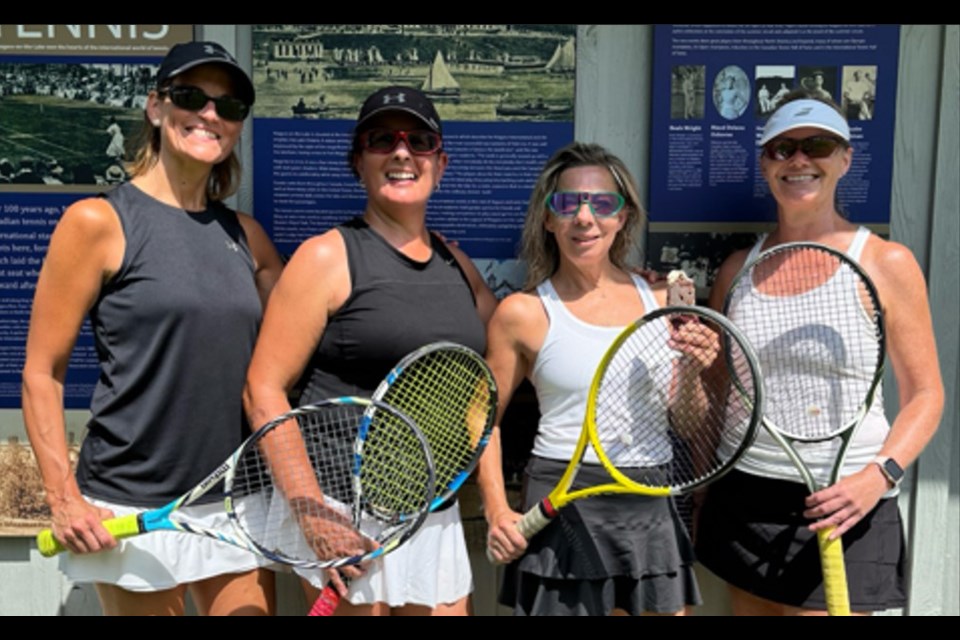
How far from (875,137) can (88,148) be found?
3.23 m

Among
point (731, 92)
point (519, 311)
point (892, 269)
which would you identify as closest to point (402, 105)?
point (519, 311)

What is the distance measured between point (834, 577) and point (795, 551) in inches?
Answer: 9.7

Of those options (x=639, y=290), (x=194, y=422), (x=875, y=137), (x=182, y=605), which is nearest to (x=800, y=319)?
(x=639, y=290)

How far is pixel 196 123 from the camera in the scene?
9.64 ft

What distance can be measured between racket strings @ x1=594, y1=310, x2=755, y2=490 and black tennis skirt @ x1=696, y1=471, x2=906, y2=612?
9.4 inches

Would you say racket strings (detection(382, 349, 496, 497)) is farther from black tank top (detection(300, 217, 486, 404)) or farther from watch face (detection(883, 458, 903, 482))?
watch face (detection(883, 458, 903, 482))

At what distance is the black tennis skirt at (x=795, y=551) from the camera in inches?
119

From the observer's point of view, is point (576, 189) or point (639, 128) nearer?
point (576, 189)

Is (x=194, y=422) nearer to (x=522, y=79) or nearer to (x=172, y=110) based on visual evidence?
(x=172, y=110)

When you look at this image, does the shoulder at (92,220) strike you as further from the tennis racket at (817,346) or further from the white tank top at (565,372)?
the tennis racket at (817,346)

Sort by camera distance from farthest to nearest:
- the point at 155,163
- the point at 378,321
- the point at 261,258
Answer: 1. the point at 261,258
2. the point at 155,163
3. the point at 378,321

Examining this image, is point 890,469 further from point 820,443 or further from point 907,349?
point 907,349

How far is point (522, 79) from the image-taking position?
374 cm

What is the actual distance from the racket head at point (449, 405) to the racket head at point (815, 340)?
0.90 meters
